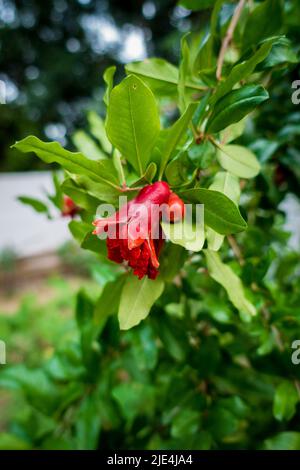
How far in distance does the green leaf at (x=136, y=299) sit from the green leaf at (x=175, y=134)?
11cm

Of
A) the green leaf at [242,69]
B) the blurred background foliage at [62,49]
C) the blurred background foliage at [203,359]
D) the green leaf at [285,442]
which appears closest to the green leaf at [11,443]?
the blurred background foliage at [203,359]

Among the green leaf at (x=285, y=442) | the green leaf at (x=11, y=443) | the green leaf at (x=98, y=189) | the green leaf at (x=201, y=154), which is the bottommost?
the green leaf at (x=285, y=442)

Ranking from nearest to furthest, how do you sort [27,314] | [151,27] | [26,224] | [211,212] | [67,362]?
[211,212]
[67,362]
[27,314]
[26,224]
[151,27]

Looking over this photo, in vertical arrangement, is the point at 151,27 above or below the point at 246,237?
above

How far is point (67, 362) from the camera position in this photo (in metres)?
0.66

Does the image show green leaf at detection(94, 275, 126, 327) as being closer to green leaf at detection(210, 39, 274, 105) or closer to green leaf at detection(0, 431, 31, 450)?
green leaf at detection(210, 39, 274, 105)

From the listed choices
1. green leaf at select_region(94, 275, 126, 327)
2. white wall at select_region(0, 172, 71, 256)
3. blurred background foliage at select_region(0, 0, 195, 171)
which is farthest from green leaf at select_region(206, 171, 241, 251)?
blurred background foliage at select_region(0, 0, 195, 171)

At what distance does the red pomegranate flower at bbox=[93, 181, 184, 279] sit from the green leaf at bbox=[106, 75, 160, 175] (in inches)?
1.3

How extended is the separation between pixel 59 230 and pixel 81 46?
372 cm

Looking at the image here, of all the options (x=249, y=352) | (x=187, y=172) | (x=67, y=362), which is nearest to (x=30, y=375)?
(x=67, y=362)

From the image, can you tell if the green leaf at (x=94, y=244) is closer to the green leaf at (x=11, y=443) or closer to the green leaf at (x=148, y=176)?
the green leaf at (x=148, y=176)

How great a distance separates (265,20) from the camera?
1.53 ft

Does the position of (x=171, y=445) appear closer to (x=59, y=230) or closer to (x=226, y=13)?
(x=226, y=13)

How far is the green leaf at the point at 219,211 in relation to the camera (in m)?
0.31
